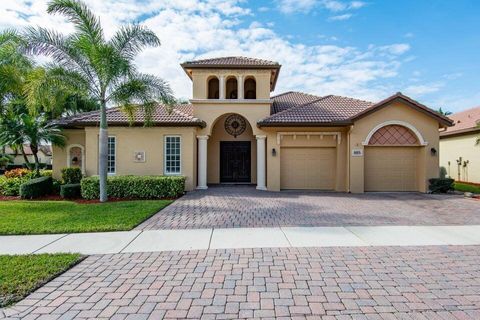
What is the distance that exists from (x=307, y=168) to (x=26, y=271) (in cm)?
1371

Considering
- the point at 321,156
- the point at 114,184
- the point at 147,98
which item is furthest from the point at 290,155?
the point at 114,184

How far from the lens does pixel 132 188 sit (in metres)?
12.9

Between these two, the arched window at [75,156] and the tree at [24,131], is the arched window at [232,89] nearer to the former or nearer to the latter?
the arched window at [75,156]

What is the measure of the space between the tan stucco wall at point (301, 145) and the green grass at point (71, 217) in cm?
650

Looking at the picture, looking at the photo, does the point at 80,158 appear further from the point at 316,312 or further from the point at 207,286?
the point at 316,312

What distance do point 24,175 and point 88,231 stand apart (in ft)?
42.2

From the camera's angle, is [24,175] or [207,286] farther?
[24,175]

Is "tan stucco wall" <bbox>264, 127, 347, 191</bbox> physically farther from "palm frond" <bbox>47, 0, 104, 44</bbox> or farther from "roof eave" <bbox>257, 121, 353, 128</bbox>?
"palm frond" <bbox>47, 0, 104, 44</bbox>

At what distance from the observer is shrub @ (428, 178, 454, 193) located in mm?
14250

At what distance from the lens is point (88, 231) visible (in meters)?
7.27

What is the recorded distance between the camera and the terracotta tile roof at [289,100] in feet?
61.1

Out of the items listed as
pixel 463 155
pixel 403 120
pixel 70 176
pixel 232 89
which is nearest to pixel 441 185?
pixel 403 120

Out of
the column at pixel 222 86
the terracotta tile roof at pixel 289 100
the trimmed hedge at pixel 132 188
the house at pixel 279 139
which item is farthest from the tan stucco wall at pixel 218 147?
the trimmed hedge at pixel 132 188

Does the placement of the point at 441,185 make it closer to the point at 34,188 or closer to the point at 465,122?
the point at 465,122
